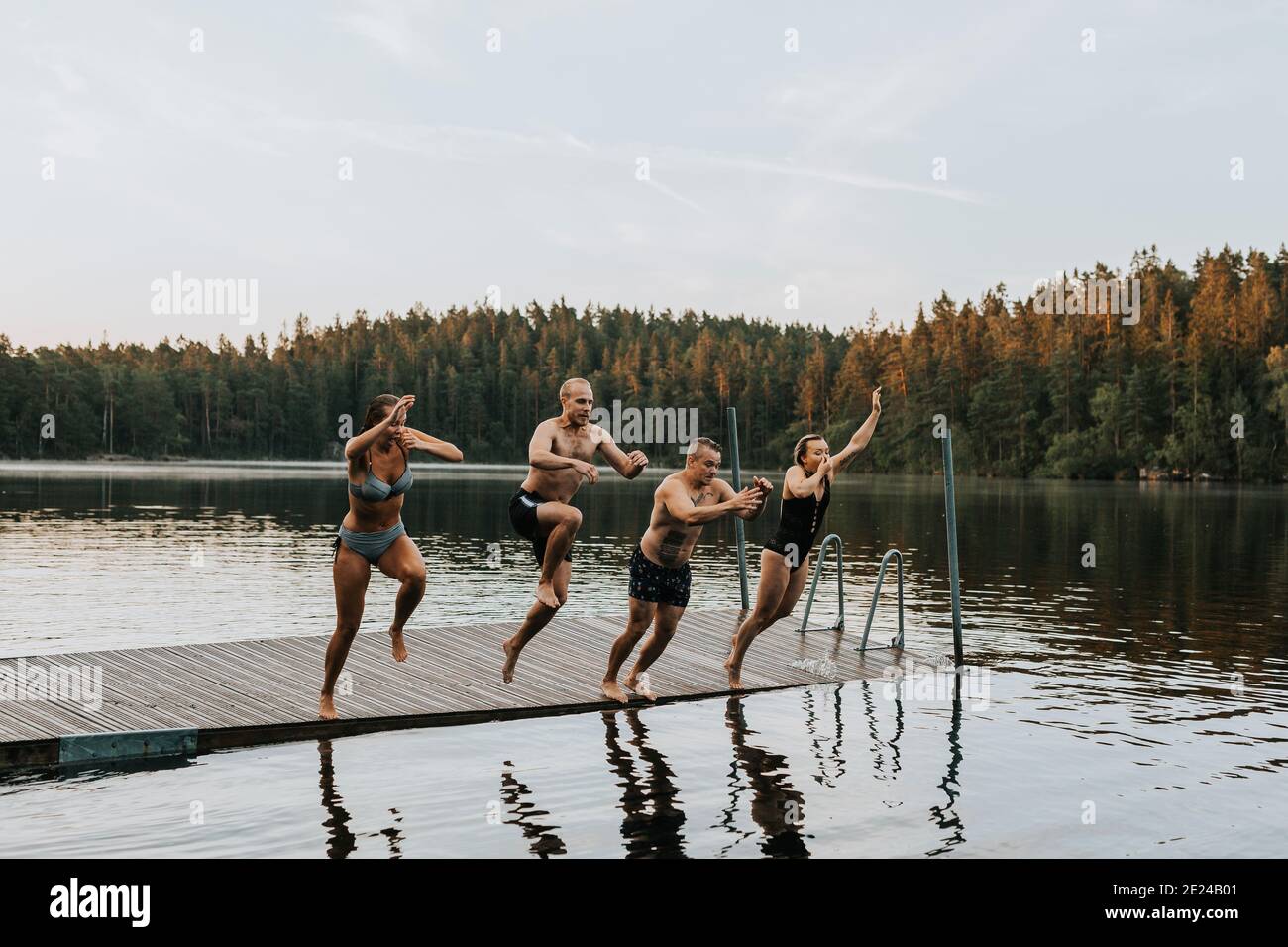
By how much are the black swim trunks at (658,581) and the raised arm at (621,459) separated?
147cm

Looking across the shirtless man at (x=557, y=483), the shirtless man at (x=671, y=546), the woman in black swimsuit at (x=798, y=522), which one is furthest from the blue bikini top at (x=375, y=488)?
the woman in black swimsuit at (x=798, y=522)

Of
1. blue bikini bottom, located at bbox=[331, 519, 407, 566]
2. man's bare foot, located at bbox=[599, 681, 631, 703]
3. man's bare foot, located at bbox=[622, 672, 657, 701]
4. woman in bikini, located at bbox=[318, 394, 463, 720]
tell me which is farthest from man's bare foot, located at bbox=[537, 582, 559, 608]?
man's bare foot, located at bbox=[622, 672, 657, 701]

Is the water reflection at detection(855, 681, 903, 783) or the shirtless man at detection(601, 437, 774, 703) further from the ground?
the shirtless man at detection(601, 437, 774, 703)

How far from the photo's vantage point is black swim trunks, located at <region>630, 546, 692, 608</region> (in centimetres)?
1208

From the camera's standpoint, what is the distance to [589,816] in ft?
31.4

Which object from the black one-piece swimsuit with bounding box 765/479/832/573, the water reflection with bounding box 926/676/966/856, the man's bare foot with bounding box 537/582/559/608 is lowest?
the water reflection with bounding box 926/676/966/856

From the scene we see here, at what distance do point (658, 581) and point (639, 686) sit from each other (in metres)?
1.76

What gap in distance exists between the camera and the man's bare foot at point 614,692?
12969mm

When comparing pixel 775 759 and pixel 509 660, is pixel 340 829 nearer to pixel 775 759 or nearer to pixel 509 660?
pixel 509 660

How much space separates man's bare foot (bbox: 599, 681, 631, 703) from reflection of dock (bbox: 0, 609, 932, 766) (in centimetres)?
15

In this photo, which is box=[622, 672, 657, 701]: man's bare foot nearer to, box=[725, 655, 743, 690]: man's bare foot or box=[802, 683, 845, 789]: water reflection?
box=[725, 655, 743, 690]: man's bare foot

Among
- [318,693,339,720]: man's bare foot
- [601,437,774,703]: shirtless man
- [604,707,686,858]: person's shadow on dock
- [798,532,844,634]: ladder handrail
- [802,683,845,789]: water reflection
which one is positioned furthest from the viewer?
[798,532,844,634]: ladder handrail

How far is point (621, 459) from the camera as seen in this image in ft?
35.2
